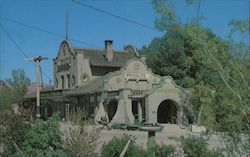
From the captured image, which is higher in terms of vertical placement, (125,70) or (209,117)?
(125,70)

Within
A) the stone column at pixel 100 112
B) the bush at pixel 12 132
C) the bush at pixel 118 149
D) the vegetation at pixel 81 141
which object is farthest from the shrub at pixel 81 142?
the stone column at pixel 100 112

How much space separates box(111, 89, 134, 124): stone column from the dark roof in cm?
939

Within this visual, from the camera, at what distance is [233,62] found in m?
6.86

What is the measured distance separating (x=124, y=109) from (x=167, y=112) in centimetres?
731

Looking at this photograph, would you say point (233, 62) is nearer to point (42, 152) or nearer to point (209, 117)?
point (209, 117)

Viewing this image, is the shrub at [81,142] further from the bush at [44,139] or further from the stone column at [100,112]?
the stone column at [100,112]

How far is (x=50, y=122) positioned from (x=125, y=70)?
29.5 m

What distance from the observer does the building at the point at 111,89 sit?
3641 cm

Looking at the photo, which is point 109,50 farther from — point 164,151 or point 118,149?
point 164,151

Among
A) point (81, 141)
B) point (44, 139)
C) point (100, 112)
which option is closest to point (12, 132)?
point (44, 139)

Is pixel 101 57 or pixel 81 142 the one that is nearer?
pixel 81 142

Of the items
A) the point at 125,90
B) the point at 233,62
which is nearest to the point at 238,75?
Answer: the point at 233,62

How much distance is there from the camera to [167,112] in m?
41.7

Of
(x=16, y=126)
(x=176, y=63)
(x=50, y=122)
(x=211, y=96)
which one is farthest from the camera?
(x=176, y=63)
